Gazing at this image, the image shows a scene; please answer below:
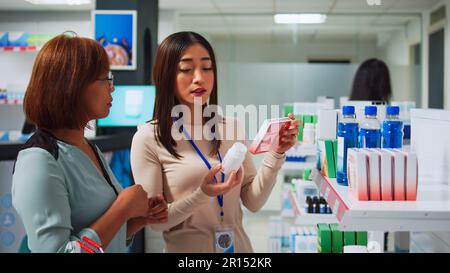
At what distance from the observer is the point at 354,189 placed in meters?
1.17

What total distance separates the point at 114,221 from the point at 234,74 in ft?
14.9

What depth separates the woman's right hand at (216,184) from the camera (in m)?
1.36

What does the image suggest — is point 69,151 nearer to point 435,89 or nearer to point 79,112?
point 79,112

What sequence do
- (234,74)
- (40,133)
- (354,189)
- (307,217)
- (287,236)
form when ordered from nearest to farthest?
(40,133)
(354,189)
(307,217)
(287,236)
(234,74)

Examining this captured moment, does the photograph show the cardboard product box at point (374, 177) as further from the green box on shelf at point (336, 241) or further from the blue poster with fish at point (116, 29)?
the blue poster with fish at point (116, 29)

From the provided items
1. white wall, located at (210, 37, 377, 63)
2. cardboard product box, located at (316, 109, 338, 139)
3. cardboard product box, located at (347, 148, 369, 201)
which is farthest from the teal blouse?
white wall, located at (210, 37, 377, 63)

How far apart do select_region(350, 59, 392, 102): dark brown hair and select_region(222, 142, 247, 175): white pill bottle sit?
1.20m

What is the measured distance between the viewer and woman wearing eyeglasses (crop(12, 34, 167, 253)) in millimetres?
990

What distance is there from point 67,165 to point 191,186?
45cm

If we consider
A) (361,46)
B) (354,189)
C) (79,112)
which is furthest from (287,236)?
(361,46)

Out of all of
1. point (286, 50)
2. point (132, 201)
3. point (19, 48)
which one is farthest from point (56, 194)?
point (19, 48)

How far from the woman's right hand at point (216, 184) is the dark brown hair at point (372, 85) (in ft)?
3.88

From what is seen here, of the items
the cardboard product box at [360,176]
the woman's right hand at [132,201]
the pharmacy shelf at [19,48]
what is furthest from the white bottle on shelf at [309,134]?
the pharmacy shelf at [19,48]

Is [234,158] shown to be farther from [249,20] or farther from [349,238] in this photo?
[249,20]
